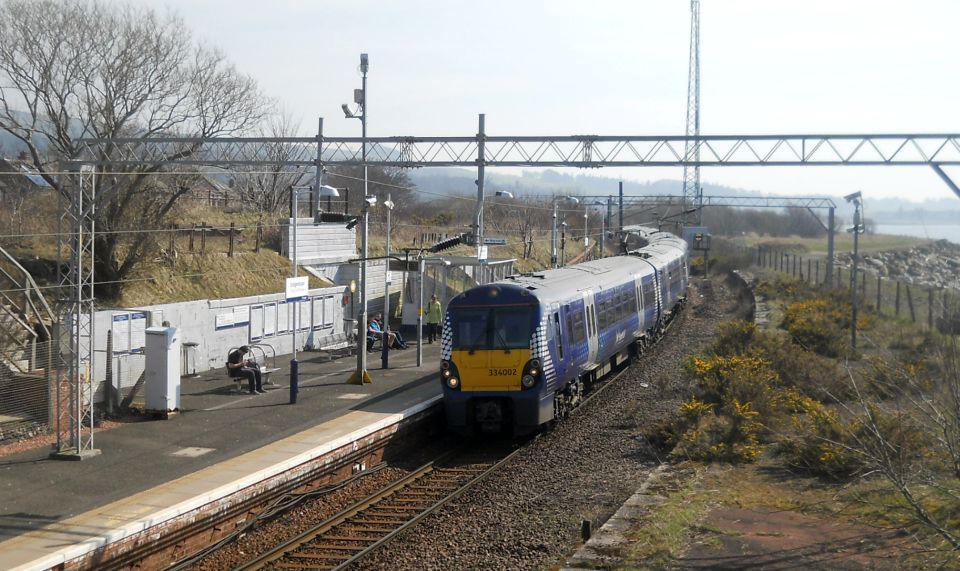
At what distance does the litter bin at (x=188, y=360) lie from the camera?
21.4 metres

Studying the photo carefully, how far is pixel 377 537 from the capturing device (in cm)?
1155

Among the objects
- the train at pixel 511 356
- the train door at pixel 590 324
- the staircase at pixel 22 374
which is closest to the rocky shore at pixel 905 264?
the train door at pixel 590 324

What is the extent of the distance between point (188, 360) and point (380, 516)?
34.9ft

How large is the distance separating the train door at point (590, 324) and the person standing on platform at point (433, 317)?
9223 mm

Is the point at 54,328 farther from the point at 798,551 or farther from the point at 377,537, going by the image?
the point at 798,551

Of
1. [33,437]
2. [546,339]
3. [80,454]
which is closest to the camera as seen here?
[80,454]

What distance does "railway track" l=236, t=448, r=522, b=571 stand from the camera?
10750 millimetres

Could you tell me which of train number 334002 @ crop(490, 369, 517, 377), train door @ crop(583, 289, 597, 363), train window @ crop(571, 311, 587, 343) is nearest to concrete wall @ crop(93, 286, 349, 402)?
train number 334002 @ crop(490, 369, 517, 377)

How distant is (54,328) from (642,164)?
47.4ft

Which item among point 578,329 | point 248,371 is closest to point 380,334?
point 248,371

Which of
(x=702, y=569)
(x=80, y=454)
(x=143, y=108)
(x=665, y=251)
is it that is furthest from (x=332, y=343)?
(x=702, y=569)

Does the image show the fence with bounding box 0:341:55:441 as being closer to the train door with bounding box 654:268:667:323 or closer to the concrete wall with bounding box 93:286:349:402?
the concrete wall with bounding box 93:286:349:402

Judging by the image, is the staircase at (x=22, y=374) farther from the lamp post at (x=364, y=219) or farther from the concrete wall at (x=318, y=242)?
the concrete wall at (x=318, y=242)

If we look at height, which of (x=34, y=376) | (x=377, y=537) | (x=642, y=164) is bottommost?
(x=377, y=537)
